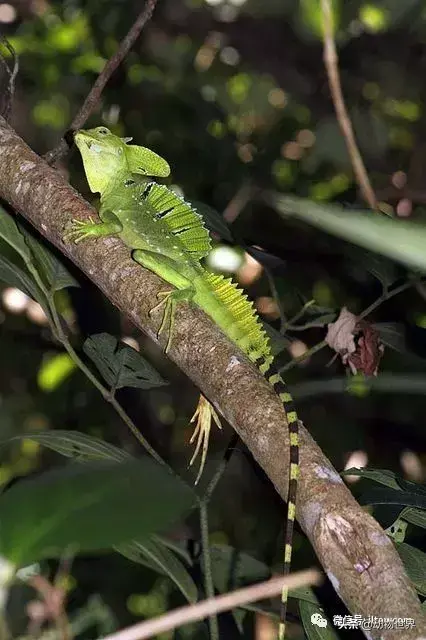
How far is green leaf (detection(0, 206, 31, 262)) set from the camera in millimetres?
1960

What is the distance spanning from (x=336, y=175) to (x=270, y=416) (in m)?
3.97

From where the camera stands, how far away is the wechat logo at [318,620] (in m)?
1.63

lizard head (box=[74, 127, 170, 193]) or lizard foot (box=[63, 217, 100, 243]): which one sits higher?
lizard head (box=[74, 127, 170, 193])

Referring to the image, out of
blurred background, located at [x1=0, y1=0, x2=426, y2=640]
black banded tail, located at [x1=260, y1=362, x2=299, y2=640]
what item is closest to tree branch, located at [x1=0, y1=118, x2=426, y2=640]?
black banded tail, located at [x1=260, y1=362, x2=299, y2=640]

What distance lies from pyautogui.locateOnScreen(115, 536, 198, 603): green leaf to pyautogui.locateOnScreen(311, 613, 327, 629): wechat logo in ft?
1.12

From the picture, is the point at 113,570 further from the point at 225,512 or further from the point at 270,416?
the point at 270,416

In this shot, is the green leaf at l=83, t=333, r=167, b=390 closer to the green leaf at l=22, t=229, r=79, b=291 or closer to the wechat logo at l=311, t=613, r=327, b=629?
the green leaf at l=22, t=229, r=79, b=291

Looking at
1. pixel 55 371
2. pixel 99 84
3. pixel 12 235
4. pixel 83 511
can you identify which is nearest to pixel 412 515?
pixel 83 511

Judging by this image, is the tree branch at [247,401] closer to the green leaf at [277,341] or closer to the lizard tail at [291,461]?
the lizard tail at [291,461]

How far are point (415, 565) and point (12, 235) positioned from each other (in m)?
1.23

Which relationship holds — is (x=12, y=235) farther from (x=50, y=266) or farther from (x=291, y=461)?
(x=291, y=461)

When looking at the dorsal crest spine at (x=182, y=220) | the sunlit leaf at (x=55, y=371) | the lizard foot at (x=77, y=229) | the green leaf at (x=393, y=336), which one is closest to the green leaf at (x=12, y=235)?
the lizard foot at (x=77, y=229)

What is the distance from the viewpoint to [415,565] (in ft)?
5.04

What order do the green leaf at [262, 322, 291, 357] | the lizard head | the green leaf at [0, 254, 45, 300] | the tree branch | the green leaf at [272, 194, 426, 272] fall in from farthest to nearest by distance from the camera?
the lizard head < the green leaf at [262, 322, 291, 357] < the green leaf at [0, 254, 45, 300] < the tree branch < the green leaf at [272, 194, 426, 272]
